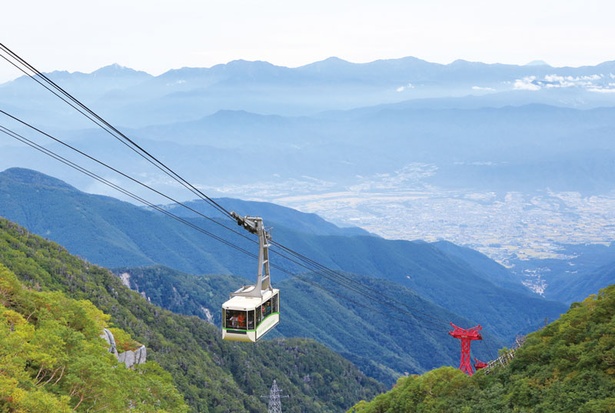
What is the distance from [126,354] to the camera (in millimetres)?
62719

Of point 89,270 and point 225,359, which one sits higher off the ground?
point 89,270

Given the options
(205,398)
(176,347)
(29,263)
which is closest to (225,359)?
(176,347)

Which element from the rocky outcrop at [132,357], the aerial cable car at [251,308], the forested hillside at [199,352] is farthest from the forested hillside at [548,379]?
the forested hillside at [199,352]

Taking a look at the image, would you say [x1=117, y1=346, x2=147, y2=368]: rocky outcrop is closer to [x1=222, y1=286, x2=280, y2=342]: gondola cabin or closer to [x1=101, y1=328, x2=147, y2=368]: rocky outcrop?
[x1=101, y1=328, x2=147, y2=368]: rocky outcrop

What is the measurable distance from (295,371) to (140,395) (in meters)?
112

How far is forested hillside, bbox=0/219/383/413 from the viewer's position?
10519 cm

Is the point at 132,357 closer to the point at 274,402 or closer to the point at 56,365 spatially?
the point at 56,365

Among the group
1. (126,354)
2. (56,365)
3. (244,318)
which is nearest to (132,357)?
(126,354)

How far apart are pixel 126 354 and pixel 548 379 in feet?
102

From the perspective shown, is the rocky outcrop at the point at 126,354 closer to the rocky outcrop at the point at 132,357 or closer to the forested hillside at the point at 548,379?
the rocky outcrop at the point at 132,357

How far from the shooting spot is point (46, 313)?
47.6 m

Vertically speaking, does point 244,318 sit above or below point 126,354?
above

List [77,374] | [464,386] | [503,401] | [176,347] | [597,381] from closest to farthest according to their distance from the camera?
[77,374] → [597,381] → [503,401] → [464,386] → [176,347]

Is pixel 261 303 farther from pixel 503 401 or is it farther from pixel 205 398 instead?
pixel 205 398
